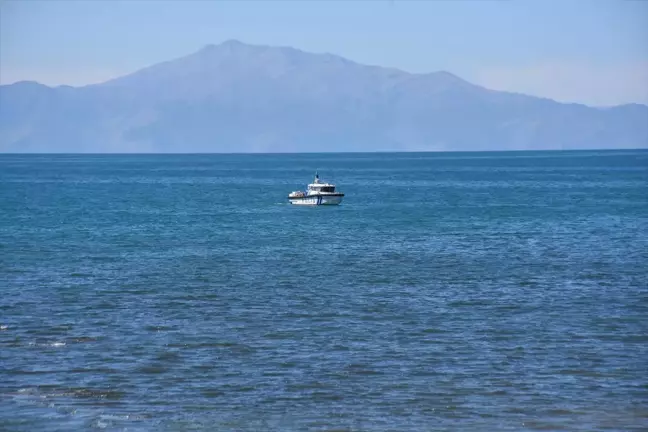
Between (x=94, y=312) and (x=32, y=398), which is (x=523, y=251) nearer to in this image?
(x=94, y=312)

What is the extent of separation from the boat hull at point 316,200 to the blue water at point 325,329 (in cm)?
2455

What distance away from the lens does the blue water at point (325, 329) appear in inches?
875

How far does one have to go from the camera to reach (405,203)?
313ft

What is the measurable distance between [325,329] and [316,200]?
195ft

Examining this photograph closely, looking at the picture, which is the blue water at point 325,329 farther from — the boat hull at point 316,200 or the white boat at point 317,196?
the boat hull at point 316,200

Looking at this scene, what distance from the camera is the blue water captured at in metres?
22.2

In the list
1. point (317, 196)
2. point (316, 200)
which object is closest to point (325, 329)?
point (317, 196)

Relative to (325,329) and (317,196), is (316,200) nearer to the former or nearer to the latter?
(317,196)

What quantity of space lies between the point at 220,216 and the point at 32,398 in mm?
55410

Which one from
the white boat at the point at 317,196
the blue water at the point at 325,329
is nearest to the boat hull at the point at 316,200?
the white boat at the point at 317,196

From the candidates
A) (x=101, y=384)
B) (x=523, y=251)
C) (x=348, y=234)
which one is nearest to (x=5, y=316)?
(x=101, y=384)

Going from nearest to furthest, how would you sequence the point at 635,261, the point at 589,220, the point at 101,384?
the point at 101,384
the point at 635,261
the point at 589,220

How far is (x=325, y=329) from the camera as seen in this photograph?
3045 centimetres

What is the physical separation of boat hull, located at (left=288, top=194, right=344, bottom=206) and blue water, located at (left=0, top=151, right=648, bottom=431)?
24552 mm
